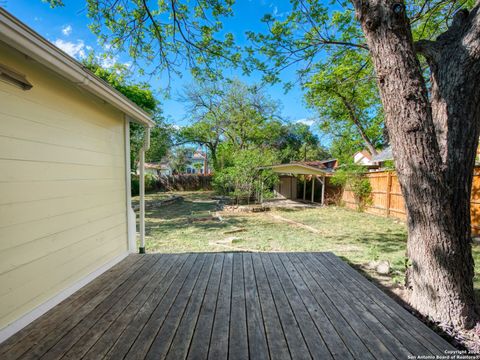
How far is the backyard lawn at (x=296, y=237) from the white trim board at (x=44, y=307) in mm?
1970

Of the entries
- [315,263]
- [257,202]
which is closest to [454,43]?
[315,263]

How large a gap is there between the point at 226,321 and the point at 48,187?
6.90 ft

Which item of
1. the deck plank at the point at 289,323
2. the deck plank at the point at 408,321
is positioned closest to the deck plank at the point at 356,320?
the deck plank at the point at 408,321

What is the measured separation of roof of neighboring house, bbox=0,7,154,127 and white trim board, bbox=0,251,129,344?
83.4 inches

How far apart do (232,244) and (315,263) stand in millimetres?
2358

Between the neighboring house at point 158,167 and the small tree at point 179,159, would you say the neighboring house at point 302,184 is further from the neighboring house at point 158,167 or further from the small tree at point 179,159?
the neighboring house at point 158,167

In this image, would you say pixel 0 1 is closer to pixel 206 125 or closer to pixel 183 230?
pixel 183 230

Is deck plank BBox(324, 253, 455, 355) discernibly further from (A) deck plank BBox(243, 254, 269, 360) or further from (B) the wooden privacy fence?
(B) the wooden privacy fence

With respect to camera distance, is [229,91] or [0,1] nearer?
[0,1]

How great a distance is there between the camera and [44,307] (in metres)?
2.08

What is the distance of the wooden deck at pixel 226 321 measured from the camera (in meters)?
1.61

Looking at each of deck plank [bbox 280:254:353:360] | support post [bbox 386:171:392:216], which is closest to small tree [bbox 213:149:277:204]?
support post [bbox 386:171:392:216]

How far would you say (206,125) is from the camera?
19.5 meters

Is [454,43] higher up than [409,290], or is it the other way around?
[454,43]
